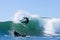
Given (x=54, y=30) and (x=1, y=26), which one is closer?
(x=54, y=30)

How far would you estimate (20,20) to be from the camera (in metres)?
36.6

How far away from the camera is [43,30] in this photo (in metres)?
40.9

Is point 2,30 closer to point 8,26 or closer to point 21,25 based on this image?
point 8,26

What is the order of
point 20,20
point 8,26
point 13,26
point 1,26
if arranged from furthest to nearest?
1. point 1,26
2. point 8,26
3. point 13,26
4. point 20,20

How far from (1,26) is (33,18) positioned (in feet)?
20.4

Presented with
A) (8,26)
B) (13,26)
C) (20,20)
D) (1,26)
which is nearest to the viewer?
(20,20)

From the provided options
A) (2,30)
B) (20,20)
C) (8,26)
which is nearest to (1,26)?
(2,30)

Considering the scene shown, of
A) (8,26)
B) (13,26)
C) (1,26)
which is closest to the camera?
(13,26)

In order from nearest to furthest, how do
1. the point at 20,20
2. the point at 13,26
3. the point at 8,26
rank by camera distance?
the point at 20,20, the point at 13,26, the point at 8,26

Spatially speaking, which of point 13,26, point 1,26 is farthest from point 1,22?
point 13,26

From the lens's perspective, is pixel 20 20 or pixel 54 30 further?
pixel 54 30

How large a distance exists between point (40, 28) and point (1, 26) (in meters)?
7.97

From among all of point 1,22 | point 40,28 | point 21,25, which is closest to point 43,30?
point 40,28

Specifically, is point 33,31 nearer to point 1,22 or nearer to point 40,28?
point 40,28
